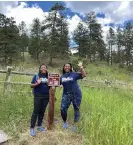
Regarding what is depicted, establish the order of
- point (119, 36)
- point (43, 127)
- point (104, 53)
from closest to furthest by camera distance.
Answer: point (43, 127)
point (104, 53)
point (119, 36)

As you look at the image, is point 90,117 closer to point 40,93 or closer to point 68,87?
point 68,87

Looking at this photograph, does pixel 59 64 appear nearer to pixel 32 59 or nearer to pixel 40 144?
pixel 32 59

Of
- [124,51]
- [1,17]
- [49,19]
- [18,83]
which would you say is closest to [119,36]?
[124,51]

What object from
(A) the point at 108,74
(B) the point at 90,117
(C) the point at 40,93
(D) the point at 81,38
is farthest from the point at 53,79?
(D) the point at 81,38

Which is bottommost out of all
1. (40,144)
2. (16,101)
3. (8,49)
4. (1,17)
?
(40,144)

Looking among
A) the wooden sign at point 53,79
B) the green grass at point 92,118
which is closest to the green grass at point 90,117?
the green grass at point 92,118

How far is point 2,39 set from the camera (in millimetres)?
51469

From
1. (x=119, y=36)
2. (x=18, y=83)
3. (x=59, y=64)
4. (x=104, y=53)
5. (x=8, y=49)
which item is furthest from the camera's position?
(x=119, y=36)

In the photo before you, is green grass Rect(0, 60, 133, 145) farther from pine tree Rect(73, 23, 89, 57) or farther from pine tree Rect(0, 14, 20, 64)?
pine tree Rect(73, 23, 89, 57)

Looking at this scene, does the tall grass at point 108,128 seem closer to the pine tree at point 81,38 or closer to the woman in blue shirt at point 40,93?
the woman in blue shirt at point 40,93

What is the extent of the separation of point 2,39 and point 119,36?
3938 centimetres

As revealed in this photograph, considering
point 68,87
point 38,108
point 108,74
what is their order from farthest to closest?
1. point 108,74
2. point 68,87
3. point 38,108

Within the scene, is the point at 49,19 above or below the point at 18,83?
above

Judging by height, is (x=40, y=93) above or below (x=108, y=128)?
above
